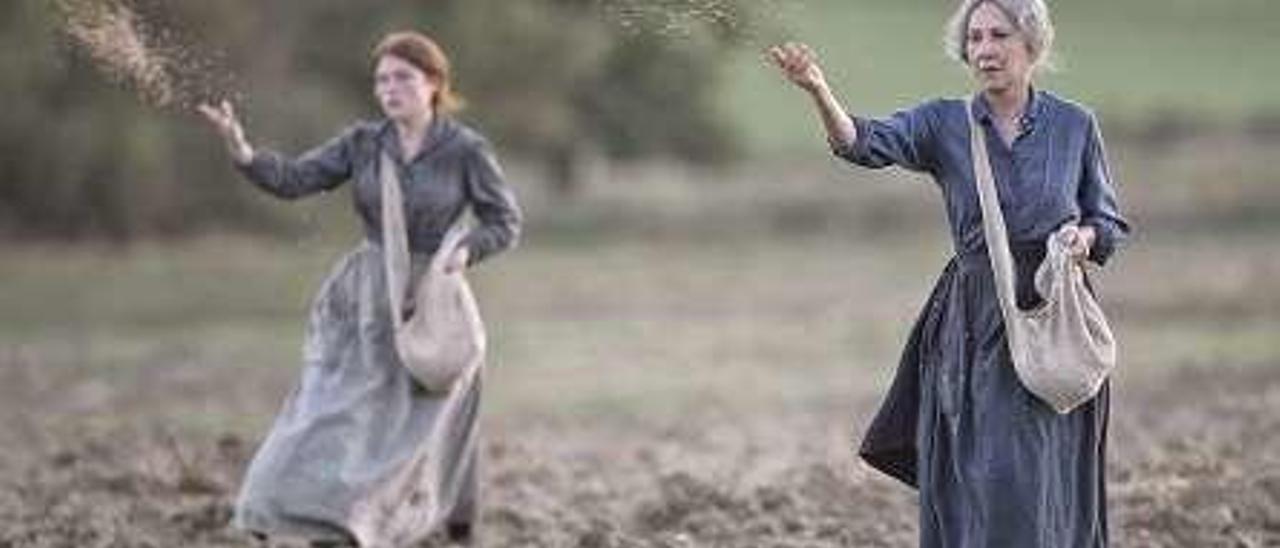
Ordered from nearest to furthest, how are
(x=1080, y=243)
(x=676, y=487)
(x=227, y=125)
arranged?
1. (x=1080, y=243)
2. (x=227, y=125)
3. (x=676, y=487)

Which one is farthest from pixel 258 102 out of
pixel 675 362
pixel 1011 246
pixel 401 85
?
pixel 1011 246

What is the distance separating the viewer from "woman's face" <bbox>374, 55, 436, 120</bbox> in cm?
930

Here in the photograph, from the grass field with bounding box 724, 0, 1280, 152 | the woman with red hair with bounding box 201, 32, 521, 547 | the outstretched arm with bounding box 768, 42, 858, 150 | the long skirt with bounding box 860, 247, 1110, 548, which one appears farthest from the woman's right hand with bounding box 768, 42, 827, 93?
the grass field with bounding box 724, 0, 1280, 152

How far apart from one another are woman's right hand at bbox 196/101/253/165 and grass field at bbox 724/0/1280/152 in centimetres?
3443

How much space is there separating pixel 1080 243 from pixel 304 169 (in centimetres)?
379

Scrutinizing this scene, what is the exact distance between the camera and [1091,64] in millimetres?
54344

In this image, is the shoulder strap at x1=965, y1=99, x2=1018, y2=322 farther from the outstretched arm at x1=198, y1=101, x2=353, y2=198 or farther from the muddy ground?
the outstretched arm at x1=198, y1=101, x2=353, y2=198

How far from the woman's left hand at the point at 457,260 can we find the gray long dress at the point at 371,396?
1.2 inches

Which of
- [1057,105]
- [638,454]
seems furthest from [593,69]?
[1057,105]

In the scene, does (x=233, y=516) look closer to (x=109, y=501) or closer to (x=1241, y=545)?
(x=109, y=501)

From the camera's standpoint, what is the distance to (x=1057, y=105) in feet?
22.2

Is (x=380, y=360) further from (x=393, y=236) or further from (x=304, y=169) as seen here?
(x=304, y=169)

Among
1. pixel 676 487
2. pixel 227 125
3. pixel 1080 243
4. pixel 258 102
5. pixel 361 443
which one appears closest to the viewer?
pixel 1080 243

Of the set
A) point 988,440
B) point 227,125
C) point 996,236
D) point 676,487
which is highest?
point 227,125
